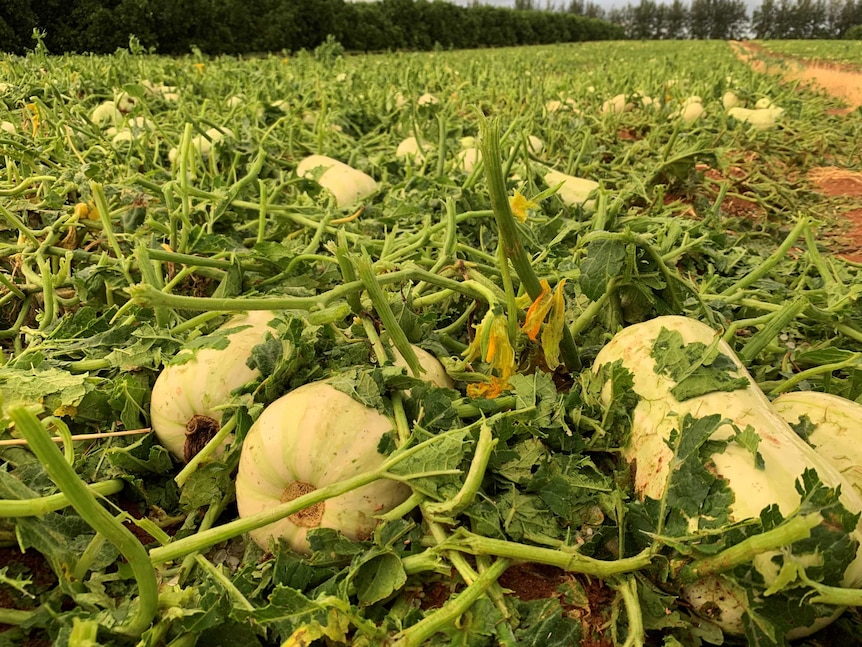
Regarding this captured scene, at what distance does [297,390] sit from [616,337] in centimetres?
106

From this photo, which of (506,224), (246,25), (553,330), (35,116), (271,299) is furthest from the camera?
(246,25)

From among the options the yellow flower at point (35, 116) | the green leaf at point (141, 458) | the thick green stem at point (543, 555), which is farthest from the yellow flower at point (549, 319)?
the yellow flower at point (35, 116)

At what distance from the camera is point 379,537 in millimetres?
1430

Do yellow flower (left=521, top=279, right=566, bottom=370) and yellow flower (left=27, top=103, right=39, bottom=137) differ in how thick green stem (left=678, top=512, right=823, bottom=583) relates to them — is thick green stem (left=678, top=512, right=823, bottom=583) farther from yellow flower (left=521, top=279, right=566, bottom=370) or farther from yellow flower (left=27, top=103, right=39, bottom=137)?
yellow flower (left=27, top=103, right=39, bottom=137)

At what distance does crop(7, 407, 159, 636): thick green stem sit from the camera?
0.86 metres

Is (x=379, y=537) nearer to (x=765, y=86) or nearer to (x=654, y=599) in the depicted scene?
(x=654, y=599)

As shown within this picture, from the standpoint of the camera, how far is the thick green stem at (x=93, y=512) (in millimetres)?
865

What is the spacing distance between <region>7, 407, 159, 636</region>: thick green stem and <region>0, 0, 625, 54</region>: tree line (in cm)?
789

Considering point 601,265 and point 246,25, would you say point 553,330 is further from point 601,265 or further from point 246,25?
point 246,25

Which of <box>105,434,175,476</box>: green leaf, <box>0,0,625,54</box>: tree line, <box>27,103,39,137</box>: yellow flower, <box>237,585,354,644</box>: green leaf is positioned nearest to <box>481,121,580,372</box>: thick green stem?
<box>237,585,354,644</box>: green leaf

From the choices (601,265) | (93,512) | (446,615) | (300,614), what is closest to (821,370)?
(601,265)

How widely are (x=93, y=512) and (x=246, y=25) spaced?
24.7 metres

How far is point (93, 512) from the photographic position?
3.22 feet

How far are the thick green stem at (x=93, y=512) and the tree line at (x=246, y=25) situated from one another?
789 cm
